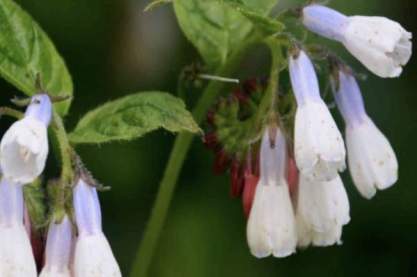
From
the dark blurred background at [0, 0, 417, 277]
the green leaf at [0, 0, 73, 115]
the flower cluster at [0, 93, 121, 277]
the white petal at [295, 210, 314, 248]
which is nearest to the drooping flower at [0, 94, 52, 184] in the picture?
the flower cluster at [0, 93, 121, 277]

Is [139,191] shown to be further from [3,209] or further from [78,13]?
[3,209]

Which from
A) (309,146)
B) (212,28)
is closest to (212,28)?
(212,28)

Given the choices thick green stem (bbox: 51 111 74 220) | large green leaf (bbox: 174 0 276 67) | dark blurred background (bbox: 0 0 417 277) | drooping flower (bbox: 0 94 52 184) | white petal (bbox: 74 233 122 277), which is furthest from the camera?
dark blurred background (bbox: 0 0 417 277)

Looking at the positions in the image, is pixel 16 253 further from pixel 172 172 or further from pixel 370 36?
pixel 370 36

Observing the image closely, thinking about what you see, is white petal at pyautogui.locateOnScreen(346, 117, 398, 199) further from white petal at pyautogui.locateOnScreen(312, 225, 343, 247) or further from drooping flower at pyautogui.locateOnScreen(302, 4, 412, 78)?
drooping flower at pyautogui.locateOnScreen(302, 4, 412, 78)

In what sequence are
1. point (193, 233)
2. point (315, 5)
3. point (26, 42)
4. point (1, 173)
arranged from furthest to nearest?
1. point (193, 233)
2. point (26, 42)
3. point (315, 5)
4. point (1, 173)

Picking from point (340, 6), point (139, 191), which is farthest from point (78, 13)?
point (340, 6)
